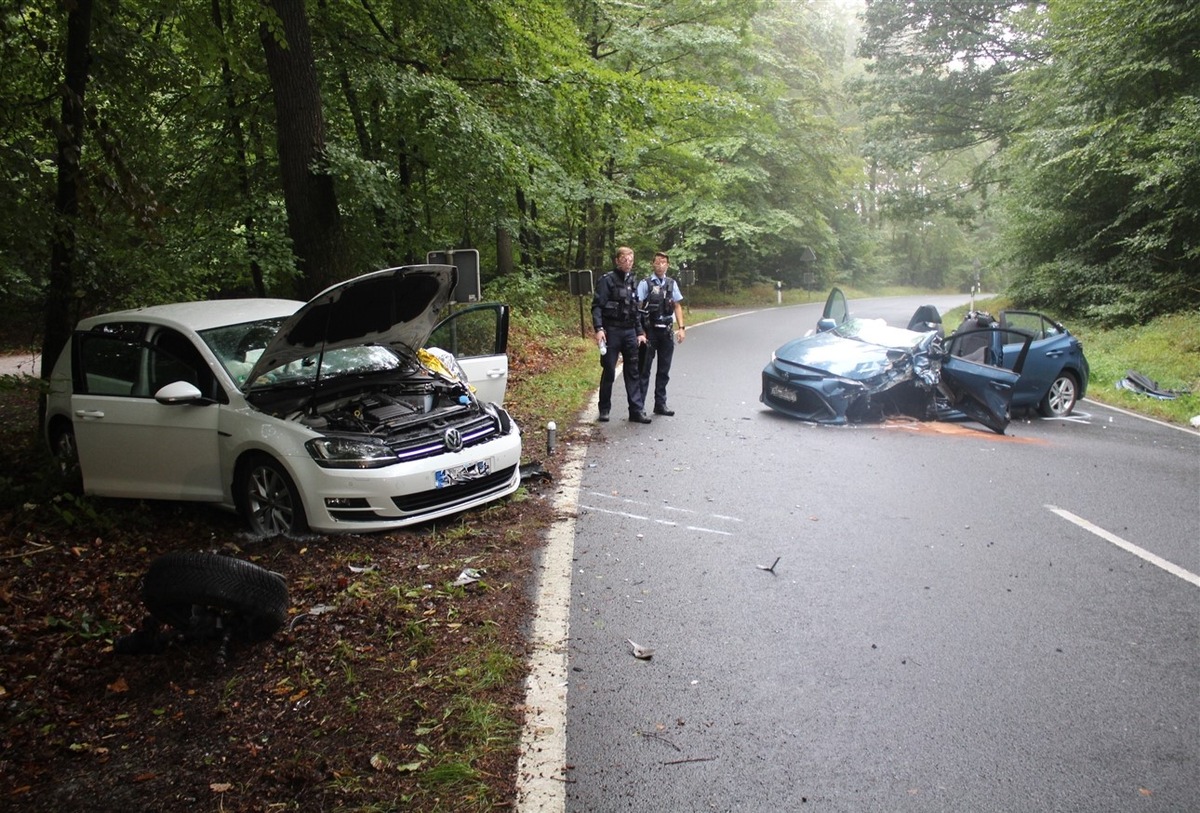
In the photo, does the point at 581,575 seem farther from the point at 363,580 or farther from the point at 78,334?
the point at 78,334

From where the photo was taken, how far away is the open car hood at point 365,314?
5531 mm

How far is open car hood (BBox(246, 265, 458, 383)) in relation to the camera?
553 cm

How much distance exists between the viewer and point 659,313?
10258 mm

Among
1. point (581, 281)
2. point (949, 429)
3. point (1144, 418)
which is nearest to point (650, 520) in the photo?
point (949, 429)

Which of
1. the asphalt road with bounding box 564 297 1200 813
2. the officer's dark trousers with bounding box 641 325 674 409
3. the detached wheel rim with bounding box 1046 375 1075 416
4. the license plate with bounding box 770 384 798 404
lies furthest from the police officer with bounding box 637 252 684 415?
the detached wheel rim with bounding box 1046 375 1075 416

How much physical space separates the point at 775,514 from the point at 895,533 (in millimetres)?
903

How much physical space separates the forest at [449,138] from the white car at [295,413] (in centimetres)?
126

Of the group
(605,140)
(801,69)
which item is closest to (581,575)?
(605,140)

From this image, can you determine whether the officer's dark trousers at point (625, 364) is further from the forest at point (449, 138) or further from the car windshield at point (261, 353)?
the car windshield at point (261, 353)

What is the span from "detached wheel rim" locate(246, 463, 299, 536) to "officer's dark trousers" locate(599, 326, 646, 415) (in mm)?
4652

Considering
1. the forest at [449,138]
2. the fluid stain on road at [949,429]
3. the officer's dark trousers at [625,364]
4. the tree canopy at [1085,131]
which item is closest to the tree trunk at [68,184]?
the forest at [449,138]

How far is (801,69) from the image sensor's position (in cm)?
3809

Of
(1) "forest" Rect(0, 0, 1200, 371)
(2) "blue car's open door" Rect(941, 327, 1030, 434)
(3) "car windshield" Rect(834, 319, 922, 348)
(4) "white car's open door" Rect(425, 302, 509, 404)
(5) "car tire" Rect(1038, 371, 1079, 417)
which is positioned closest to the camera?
(1) "forest" Rect(0, 0, 1200, 371)

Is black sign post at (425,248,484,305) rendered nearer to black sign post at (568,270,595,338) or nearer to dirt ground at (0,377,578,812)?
dirt ground at (0,377,578,812)
